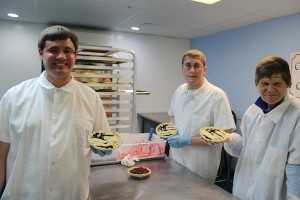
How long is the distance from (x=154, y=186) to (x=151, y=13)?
7.19 ft

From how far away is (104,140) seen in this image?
1.21m

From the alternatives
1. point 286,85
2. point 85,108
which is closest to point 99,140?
point 85,108

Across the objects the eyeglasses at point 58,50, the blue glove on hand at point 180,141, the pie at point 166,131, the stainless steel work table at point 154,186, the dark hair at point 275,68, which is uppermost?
the eyeglasses at point 58,50

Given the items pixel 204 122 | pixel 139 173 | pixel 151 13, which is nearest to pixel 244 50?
pixel 151 13

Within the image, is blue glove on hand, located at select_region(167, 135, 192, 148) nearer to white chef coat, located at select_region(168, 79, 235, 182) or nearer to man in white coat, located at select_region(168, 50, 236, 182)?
man in white coat, located at select_region(168, 50, 236, 182)

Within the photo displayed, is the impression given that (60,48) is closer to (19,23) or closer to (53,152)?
(53,152)

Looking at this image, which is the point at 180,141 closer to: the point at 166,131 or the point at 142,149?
the point at 166,131

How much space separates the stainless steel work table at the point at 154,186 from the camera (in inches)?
46.8

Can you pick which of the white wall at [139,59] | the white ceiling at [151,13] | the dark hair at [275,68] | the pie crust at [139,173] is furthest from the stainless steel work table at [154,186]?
the white wall at [139,59]

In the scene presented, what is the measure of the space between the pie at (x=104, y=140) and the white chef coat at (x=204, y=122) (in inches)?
24.8

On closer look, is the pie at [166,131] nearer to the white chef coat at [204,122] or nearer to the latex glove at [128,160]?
the white chef coat at [204,122]

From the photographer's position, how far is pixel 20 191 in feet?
3.47

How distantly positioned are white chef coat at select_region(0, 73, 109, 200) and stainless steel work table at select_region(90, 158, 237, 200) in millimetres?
170

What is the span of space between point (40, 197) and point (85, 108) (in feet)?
1.51
